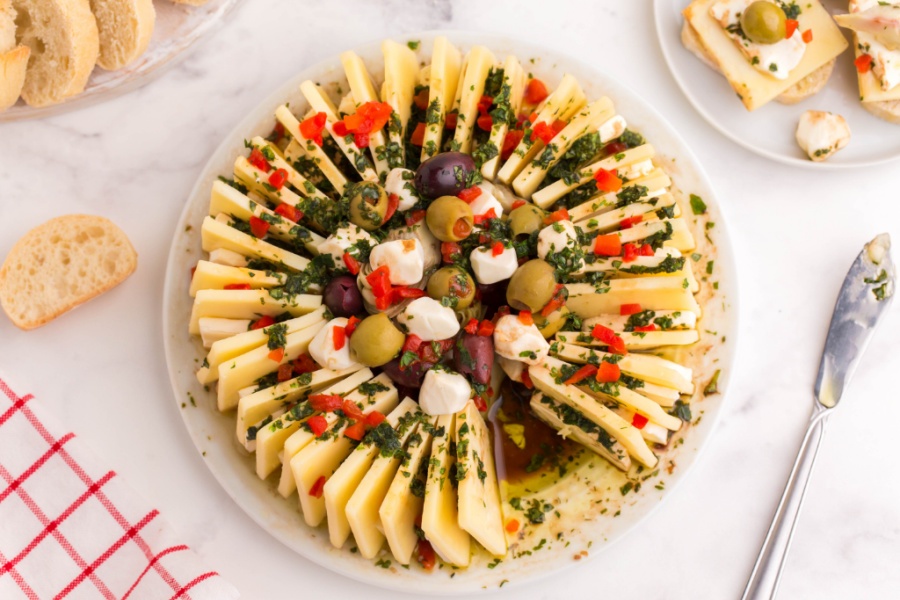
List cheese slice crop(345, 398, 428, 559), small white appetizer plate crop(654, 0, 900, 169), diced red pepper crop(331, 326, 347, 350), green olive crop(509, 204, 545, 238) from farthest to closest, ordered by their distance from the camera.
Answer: small white appetizer plate crop(654, 0, 900, 169), green olive crop(509, 204, 545, 238), diced red pepper crop(331, 326, 347, 350), cheese slice crop(345, 398, 428, 559)

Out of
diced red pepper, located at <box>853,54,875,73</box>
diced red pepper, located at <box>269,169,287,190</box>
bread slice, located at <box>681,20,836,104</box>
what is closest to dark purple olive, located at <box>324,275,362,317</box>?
diced red pepper, located at <box>269,169,287,190</box>

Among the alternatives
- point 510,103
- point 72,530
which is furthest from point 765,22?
point 72,530

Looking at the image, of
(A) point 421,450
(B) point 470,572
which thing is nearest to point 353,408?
(A) point 421,450

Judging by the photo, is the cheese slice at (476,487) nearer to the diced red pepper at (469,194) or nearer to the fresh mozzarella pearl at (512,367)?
the fresh mozzarella pearl at (512,367)

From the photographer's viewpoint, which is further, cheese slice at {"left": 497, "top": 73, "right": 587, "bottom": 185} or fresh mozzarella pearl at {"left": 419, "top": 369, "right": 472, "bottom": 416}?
cheese slice at {"left": 497, "top": 73, "right": 587, "bottom": 185}

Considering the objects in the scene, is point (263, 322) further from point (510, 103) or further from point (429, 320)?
point (510, 103)

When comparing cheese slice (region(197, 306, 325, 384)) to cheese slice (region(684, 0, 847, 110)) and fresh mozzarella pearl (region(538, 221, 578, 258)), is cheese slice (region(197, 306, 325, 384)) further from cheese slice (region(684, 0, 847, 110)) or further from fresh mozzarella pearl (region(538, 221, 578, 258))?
cheese slice (region(684, 0, 847, 110))

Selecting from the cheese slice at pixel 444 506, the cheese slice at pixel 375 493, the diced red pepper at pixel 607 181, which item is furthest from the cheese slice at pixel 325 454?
the diced red pepper at pixel 607 181
